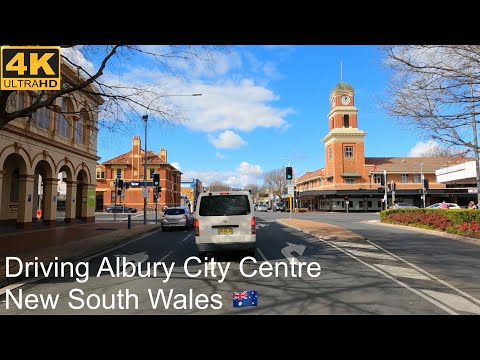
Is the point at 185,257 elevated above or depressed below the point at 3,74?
below

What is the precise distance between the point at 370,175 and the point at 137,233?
53847 millimetres

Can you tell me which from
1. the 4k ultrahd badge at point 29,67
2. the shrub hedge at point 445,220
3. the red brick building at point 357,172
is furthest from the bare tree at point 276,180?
the 4k ultrahd badge at point 29,67

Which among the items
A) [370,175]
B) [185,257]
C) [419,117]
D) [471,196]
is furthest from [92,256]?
[471,196]

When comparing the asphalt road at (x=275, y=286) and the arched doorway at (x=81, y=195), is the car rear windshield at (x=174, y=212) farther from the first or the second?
the asphalt road at (x=275, y=286)

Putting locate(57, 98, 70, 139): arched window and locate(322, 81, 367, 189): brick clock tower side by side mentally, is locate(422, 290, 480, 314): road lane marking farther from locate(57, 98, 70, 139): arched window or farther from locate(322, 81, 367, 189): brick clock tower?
locate(322, 81, 367, 189): brick clock tower

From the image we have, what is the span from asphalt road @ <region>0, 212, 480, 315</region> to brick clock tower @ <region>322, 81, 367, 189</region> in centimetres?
5422

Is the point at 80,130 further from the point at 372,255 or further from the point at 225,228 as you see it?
the point at 372,255

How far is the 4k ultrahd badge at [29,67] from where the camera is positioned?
7.34 metres

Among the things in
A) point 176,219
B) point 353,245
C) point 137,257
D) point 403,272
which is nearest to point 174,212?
point 176,219

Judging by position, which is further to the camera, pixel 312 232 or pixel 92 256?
pixel 312 232

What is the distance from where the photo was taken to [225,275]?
8375 millimetres

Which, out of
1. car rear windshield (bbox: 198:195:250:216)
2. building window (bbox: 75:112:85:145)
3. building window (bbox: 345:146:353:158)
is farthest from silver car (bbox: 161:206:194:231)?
building window (bbox: 345:146:353:158)

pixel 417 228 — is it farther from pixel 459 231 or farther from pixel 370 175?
pixel 370 175

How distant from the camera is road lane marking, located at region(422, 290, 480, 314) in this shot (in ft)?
18.7
